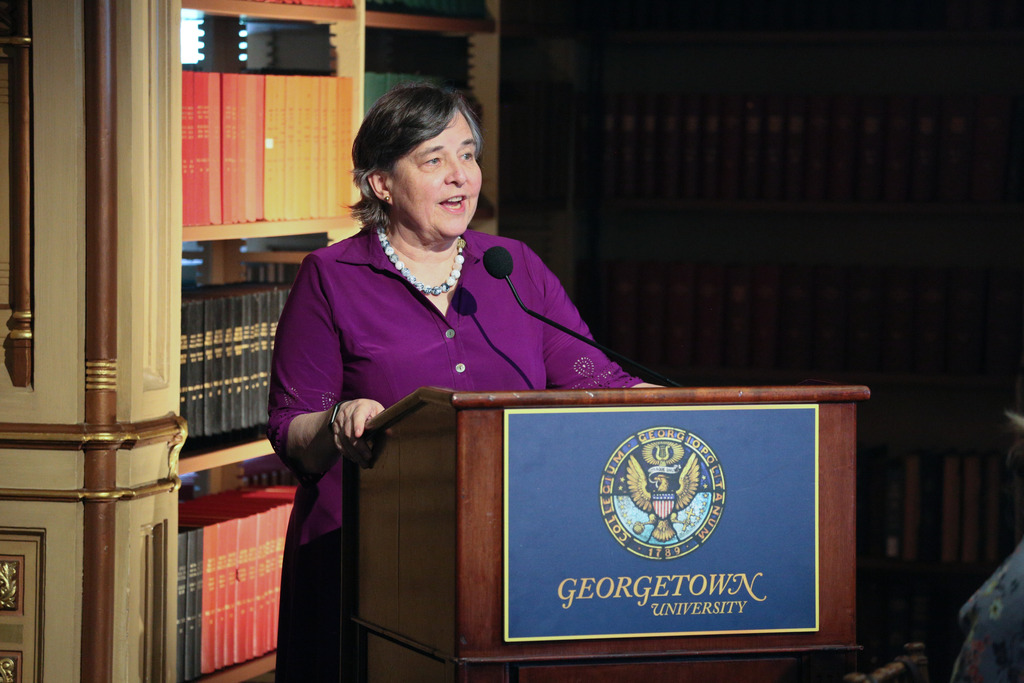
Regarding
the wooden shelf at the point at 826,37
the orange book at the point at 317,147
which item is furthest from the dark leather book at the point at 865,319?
the orange book at the point at 317,147

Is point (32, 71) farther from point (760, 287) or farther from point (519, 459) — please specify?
point (760, 287)

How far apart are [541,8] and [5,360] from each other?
77.8 inches

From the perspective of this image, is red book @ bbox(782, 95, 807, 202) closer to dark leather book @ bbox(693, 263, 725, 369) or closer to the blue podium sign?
dark leather book @ bbox(693, 263, 725, 369)

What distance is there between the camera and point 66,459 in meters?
2.12

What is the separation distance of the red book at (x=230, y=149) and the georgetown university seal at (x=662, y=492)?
5.25ft

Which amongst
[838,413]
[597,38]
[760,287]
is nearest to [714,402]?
[838,413]

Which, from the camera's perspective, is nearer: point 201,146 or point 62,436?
point 62,436

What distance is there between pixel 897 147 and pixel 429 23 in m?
1.33

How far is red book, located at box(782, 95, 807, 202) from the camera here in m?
3.50

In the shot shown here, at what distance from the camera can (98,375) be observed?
2109mm

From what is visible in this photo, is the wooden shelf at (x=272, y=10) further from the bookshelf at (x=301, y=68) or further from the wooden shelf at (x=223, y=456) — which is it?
the wooden shelf at (x=223, y=456)

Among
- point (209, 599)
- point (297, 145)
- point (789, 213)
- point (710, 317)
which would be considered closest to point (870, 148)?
point (789, 213)

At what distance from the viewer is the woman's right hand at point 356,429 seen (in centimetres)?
145

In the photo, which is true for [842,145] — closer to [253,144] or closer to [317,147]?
[317,147]
